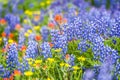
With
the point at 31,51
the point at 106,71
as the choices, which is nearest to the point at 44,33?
the point at 31,51

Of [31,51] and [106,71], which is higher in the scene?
[106,71]

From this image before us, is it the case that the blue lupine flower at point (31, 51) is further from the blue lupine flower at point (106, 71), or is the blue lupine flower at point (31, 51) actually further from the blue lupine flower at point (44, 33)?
the blue lupine flower at point (44, 33)

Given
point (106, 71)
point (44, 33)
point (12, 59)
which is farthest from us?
point (44, 33)

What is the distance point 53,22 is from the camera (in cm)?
751

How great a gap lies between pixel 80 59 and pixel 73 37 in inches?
21.8

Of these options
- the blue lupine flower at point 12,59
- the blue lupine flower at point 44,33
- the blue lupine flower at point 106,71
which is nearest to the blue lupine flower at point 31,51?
the blue lupine flower at point 12,59

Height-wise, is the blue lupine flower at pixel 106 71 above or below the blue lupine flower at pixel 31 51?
above

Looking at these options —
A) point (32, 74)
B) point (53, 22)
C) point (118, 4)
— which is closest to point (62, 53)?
point (32, 74)

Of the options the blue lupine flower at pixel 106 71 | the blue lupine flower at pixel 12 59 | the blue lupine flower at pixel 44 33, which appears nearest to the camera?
the blue lupine flower at pixel 106 71

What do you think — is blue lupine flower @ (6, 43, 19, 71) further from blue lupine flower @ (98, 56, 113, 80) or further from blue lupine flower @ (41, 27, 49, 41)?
blue lupine flower @ (41, 27, 49, 41)

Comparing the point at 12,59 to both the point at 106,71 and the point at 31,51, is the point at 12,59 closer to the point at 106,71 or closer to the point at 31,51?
the point at 31,51

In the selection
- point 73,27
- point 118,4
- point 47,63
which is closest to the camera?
point 47,63

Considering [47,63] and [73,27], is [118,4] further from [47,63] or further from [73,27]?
[47,63]

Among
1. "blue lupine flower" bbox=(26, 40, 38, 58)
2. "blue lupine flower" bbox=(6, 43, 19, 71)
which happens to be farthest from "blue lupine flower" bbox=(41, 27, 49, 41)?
"blue lupine flower" bbox=(6, 43, 19, 71)
